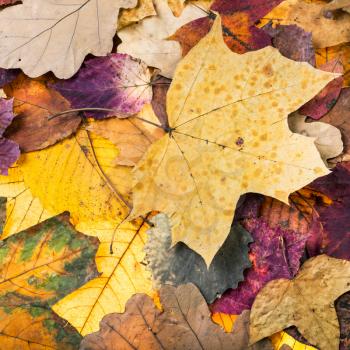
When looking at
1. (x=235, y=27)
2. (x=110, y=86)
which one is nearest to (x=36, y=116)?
(x=110, y=86)

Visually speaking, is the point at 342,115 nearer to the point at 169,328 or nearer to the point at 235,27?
the point at 235,27

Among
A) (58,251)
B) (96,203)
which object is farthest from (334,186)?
(58,251)

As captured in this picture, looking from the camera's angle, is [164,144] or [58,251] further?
[58,251]

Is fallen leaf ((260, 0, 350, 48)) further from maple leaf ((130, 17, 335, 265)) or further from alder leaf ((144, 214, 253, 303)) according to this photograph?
alder leaf ((144, 214, 253, 303))

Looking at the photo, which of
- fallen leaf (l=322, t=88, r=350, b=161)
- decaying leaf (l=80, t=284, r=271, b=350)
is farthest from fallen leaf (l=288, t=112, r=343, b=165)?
decaying leaf (l=80, t=284, r=271, b=350)

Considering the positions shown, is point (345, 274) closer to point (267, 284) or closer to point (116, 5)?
point (267, 284)
